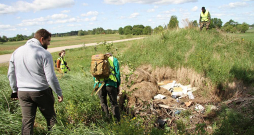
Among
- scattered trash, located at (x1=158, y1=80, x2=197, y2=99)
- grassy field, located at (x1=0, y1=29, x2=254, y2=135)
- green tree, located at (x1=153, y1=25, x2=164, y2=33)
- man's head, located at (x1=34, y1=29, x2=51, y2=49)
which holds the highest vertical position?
green tree, located at (x1=153, y1=25, x2=164, y2=33)

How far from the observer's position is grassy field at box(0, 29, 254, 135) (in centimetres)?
378

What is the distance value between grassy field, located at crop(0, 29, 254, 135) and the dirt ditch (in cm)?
26

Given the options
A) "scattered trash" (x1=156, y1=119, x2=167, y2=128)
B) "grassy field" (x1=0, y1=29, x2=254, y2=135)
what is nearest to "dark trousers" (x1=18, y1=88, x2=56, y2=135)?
"grassy field" (x1=0, y1=29, x2=254, y2=135)

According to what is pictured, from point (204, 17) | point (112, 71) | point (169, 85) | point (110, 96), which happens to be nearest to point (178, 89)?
point (169, 85)

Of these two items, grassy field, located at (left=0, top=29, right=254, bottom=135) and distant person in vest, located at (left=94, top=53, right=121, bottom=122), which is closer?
grassy field, located at (left=0, top=29, right=254, bottom=135)

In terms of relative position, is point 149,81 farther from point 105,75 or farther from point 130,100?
point 105,75

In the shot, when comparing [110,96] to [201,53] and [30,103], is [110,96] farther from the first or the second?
[201,53]

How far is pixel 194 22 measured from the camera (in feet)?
42.8

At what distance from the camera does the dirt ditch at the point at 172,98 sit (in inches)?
210

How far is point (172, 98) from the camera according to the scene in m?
7.10

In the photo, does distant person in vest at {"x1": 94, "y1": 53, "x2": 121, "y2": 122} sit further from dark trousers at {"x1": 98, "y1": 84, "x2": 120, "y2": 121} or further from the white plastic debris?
the white plastic debris

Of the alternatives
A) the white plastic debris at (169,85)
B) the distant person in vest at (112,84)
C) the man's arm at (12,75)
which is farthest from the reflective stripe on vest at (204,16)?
the man's arm at (12,75)

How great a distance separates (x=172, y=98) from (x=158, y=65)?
3079 mm

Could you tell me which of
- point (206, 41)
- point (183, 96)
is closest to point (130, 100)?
point (183, 96)
